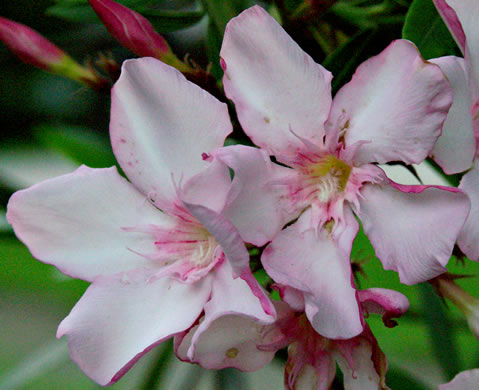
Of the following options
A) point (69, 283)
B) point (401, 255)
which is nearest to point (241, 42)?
point (401, 255)

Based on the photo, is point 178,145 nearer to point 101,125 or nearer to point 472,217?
point 472,217

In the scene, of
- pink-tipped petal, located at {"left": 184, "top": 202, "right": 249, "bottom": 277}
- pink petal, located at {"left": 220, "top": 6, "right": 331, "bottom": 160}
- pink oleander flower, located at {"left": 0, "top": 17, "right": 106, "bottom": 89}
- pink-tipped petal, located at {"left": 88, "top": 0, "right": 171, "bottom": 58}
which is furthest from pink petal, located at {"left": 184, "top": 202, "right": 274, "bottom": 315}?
pink oleander flower, located at {"left": 0, "top": 17, "right": 106, "bottom": 89}

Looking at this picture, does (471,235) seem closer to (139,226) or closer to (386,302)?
(386,302)

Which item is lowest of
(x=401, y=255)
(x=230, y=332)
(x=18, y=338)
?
(x=18, y=338)

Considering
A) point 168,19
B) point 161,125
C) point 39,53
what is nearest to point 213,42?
point 168,19

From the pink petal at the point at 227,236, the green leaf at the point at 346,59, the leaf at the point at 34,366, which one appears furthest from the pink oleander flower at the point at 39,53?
the leaf at the point at 34,366

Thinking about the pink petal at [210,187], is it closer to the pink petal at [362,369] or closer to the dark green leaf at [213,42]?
the pink petal at [362,369]
